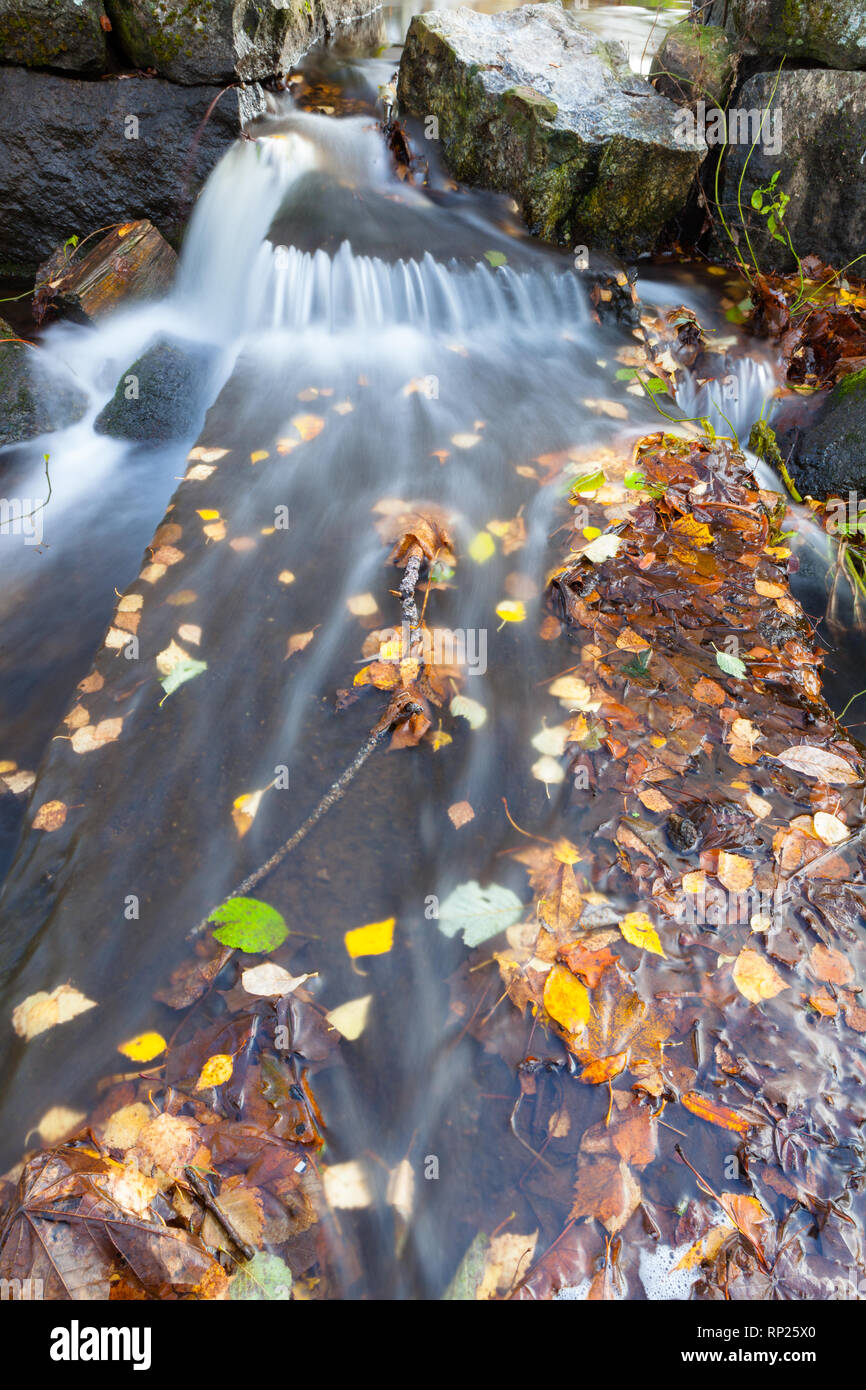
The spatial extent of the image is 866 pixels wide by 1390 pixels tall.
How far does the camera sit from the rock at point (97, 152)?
5.00 metres

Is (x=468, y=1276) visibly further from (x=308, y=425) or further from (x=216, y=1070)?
(x=308, y=425)

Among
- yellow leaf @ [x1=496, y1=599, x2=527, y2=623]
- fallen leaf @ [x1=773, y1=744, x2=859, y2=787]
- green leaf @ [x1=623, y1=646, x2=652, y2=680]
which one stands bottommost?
fallen leaf @ [x1=773, y1=744, x2=859, y2=787]

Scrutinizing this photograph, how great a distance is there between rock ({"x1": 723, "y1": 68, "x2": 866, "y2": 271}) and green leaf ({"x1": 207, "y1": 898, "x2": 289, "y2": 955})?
5.69 m

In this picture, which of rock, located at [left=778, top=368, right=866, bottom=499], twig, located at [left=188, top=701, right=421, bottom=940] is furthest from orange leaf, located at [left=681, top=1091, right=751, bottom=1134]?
rock, located at [left=778, top=368, right=866, bottom=499]

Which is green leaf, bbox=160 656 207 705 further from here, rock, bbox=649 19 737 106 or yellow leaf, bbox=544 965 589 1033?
rock, bbox=649 19 737 106

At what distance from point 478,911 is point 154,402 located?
3.84 metres

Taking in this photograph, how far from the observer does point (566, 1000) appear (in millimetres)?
1936

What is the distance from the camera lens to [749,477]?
3693mm

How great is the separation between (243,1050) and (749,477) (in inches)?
133

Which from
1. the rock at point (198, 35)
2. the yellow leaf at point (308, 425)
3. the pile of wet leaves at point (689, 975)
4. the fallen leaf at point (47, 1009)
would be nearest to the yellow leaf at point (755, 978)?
the pile of wet leaves at point (689, 975)

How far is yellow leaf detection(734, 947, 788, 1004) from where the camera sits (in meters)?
1.96

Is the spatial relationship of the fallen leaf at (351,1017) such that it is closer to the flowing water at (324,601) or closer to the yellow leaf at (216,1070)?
the flowing water at (324,601)

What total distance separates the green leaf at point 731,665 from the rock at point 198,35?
5.44 m

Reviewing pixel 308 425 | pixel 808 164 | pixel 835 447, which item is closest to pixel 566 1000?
pixel 308 425
